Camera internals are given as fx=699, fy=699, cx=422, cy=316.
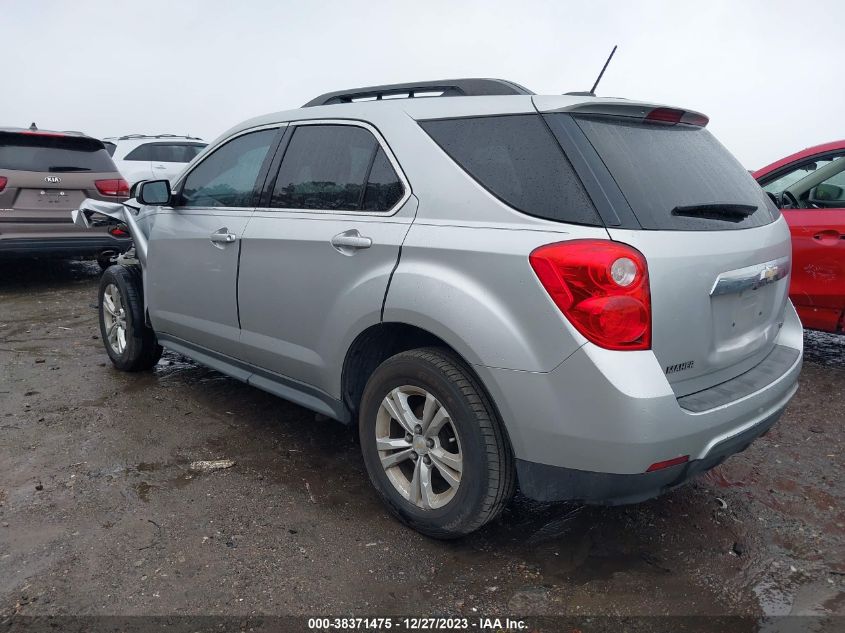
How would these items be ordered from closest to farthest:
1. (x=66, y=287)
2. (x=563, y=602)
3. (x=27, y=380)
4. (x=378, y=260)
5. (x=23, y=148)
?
(x=563, y=602)
(x=378, y=260)
(x=27, y=380)
(x=23, y=148)
(x=66, y=287)

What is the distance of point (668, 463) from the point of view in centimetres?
227

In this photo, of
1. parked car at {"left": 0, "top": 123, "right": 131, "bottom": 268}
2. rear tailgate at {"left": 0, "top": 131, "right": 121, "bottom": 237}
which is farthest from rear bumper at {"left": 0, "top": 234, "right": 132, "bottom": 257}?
rear tailgate at {"left": 0, "top": 131, "right": 121, "bottom": 237}

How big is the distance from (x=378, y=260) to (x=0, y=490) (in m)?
2.06

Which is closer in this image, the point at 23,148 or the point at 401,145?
the point at 401,145

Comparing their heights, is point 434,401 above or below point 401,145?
below

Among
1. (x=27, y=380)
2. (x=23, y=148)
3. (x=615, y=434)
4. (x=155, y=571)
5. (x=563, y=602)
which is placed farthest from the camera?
(x=23, y=148)

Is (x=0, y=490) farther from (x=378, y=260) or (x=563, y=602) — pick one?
(x=563, y=602)

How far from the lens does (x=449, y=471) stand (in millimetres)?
2611

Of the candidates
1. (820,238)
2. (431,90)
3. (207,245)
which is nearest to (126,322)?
(207,245)

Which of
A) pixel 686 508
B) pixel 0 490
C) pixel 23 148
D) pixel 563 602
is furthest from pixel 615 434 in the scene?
pixel 23 148

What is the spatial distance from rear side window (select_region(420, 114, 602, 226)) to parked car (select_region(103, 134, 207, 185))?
10.3 m

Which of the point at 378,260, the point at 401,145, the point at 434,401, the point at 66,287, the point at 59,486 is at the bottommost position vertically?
the point at 66,287

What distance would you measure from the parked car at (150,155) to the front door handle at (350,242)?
9956mm

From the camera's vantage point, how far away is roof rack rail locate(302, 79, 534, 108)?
2855 mm
